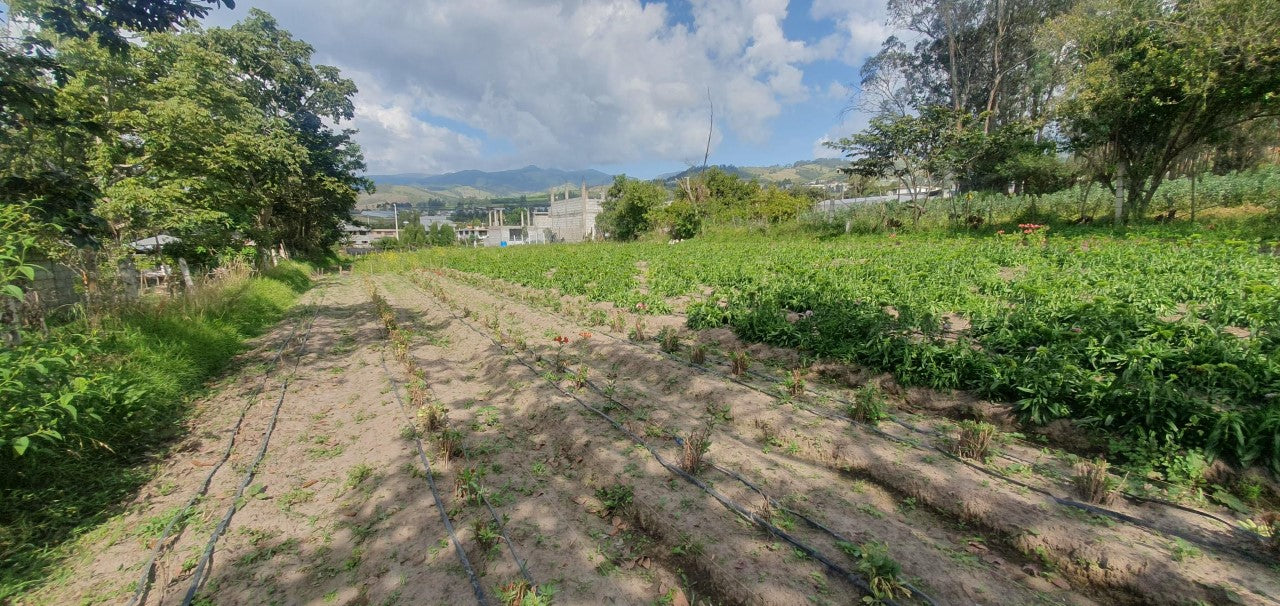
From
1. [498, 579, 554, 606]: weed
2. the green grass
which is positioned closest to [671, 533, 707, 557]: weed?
[498, 579, 554, 606]: weed

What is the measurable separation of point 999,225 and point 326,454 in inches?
778

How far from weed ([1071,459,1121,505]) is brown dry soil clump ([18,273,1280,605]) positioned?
10 cm

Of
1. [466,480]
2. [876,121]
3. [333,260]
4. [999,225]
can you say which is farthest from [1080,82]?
[333,260]

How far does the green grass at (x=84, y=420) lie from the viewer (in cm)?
297

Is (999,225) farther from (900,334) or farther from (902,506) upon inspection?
(902,506)

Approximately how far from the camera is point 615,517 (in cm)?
321

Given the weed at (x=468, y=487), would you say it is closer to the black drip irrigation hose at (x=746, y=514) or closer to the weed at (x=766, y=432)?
the black drip irrigation hose at (x=746, y=514)

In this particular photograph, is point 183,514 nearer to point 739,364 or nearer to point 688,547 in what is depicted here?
point 688,547

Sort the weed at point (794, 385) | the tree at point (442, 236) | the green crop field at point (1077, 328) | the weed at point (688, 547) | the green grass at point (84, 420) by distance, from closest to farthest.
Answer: the weed at point (688, 547)
the green grass at point (84, 420)
the green crop field at point (1077, 328)
the weed at point (794, 385)
the tree at point (442, 236)

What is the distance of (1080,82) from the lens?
12.8m

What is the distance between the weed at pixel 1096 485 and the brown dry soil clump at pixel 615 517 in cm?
10

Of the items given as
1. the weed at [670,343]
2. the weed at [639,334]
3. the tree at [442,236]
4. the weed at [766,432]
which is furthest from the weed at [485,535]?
the tree at [442,236]

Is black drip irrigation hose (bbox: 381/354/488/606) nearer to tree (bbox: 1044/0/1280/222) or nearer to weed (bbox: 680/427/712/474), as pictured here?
weed (bbox: 680/427/712/474)

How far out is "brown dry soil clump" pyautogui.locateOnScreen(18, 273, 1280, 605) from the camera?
2.47 m
